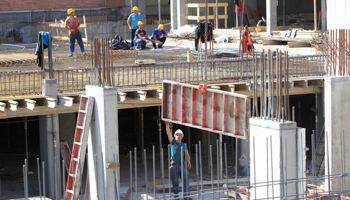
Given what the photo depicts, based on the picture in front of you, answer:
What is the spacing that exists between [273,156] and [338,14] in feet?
34.7

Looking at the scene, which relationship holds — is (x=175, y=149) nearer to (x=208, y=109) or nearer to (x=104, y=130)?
(x=104, y=130)

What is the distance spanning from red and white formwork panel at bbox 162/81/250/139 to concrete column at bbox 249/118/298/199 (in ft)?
2.42

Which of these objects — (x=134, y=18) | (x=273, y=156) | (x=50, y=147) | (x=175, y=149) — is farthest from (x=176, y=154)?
(x=134, y=18)

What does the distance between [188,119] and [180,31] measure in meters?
18.0

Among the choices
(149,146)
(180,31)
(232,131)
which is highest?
(180,31)

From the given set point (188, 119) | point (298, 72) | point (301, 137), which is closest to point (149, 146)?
point (298, 72)

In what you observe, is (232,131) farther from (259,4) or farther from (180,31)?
(259,4)

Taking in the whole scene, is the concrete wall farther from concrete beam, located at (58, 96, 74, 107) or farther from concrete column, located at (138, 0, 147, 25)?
concrete column, located at (138, 0, 147, 25)

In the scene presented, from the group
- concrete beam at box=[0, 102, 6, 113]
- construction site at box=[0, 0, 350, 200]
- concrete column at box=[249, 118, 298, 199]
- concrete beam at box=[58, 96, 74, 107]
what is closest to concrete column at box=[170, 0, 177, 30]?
construction site at box=[0, 0, 350, 200]

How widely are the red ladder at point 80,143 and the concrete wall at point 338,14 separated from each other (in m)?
8.81

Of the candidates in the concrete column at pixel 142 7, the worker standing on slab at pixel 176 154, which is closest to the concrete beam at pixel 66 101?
the worker standing on slab at pixel 176 154

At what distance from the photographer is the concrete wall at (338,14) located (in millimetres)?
19467

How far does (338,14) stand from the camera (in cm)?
1986

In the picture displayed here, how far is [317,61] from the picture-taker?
19.7 metres
